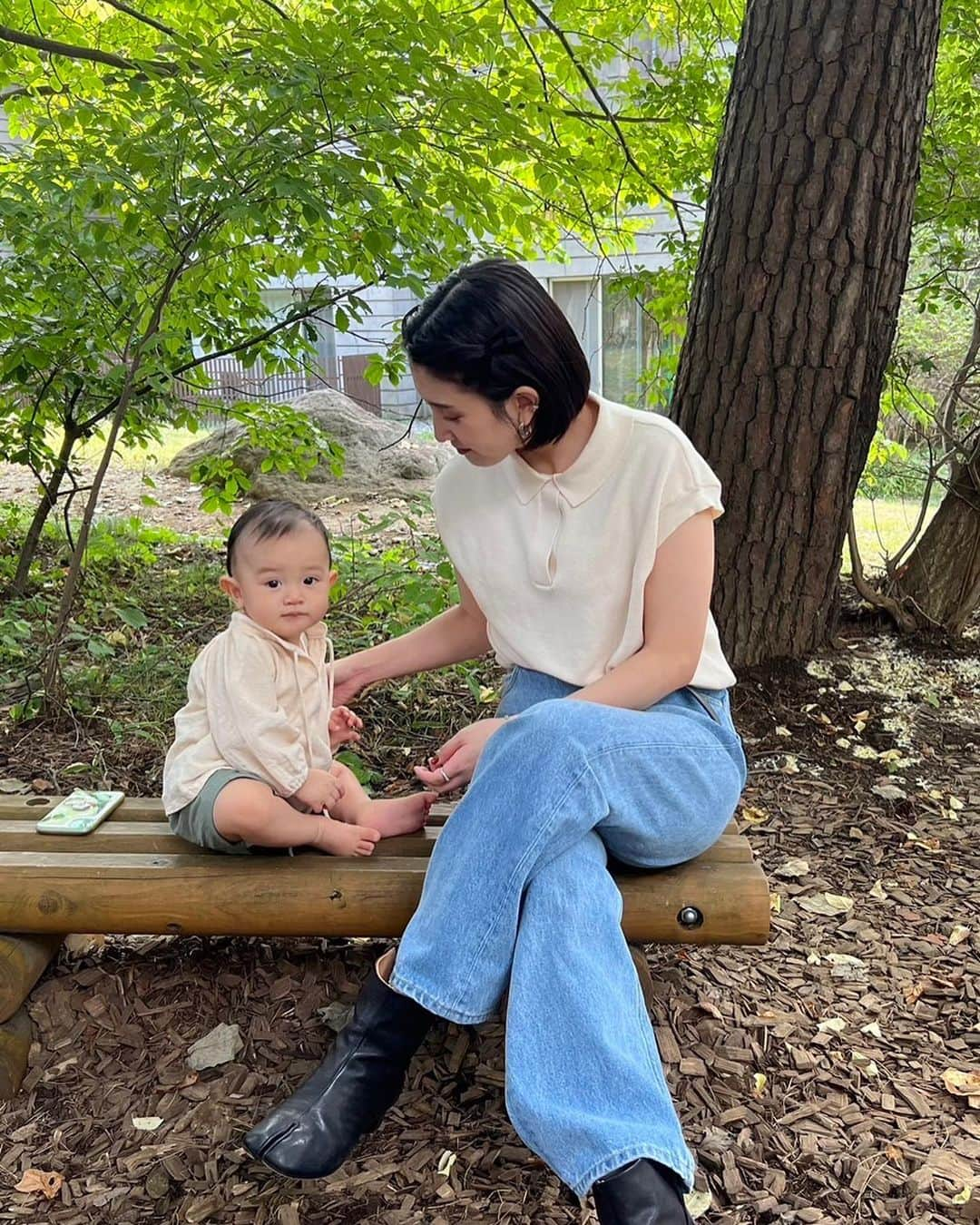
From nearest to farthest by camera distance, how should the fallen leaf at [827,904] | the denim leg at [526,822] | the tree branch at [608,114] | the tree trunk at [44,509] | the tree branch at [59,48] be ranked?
the denim leg at [526,822] < the fallen leaf at [827,904] < the tree branch at [59,48] < the tree trunk at [44,509] < the tree branch at [608,114]

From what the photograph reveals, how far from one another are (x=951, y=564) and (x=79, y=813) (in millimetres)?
3473

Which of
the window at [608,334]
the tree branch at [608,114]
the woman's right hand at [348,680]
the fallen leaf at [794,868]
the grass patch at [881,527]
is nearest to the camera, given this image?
the woman's right hand at [348,680]

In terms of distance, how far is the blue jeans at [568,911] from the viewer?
1531mm

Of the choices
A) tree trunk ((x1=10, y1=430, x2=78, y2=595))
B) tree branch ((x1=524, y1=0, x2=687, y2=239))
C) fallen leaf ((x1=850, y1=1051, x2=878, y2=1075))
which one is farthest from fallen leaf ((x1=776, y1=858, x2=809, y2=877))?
tree trunk ((x1=10, y1=430, x2=78, y2=595))

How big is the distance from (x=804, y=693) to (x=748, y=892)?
6.04ft

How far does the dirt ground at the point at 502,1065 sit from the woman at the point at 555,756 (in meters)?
0.21

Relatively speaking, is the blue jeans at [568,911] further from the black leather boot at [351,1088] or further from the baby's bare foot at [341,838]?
the baby's bare foot at [341,838]

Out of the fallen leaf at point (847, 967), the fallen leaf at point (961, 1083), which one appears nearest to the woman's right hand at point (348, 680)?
the fallen leaf at point (847, 967)

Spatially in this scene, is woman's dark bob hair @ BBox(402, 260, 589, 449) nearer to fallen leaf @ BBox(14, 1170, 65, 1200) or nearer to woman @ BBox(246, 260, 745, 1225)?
woman @ BBox(246, 260, 745, 1225)

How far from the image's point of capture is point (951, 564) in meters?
4.22

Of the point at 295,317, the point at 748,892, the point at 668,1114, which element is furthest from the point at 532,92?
the point at 668,1114

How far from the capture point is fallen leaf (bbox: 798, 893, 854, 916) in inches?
106

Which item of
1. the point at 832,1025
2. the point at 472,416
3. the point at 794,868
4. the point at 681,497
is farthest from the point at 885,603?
the point at 472,416

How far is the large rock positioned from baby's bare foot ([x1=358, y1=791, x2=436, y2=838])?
5.31 meters
